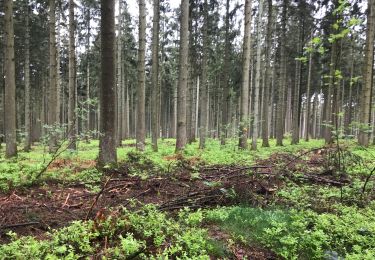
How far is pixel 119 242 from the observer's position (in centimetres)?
365

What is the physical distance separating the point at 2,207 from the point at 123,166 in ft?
12.4

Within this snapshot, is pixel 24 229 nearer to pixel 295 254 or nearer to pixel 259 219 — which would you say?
pixel 259 219

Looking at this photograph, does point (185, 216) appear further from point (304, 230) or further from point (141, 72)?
point (141, 72)

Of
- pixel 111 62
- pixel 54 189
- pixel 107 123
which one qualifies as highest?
pixel 111 62

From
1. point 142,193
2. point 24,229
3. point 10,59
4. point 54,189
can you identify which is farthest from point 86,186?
point 10,59

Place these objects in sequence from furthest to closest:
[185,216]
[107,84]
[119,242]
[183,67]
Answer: [183,67] < [107,84] < [185,216] < [119,242]

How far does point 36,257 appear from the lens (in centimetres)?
311

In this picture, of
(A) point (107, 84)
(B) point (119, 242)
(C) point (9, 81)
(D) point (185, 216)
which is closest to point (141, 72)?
(C) point (9, 81)

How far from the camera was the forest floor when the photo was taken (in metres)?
3.55

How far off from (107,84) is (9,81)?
584 cm

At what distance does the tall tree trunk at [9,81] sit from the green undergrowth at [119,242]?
9.67m

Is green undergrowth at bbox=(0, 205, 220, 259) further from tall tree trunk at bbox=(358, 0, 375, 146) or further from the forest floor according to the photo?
tall tree trunk at bbox=(358, 0, 375, 146)

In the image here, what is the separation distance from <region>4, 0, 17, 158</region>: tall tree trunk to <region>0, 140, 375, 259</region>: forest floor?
4679mm

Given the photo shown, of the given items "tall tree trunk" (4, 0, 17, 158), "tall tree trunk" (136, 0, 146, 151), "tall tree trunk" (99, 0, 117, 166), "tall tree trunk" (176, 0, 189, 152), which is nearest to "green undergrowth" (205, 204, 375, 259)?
"tall tree trunk" (99, 0, 117, 166)
